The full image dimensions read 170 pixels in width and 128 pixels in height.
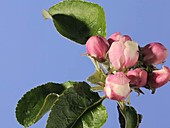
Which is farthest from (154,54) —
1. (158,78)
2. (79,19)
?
(79,19)

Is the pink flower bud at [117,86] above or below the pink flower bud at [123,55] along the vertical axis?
below

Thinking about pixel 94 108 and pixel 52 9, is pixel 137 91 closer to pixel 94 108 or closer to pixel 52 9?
pixel 94 108

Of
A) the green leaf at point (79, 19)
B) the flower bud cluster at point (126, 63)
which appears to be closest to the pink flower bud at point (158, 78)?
the flower bud cluster at point (126, 63)

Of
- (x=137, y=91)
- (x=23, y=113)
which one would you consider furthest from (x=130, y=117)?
(x=23, y=113)

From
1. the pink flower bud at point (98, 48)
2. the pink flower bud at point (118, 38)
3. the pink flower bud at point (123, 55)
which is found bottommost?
the pink flower bud at point (123, 55)

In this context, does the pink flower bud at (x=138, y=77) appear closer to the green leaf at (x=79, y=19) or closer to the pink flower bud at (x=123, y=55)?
the pink flower bud at (x=123, y=55)

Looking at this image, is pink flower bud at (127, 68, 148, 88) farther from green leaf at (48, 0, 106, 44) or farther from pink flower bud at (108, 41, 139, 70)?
green leaf at (48, 0, 106, 44)
